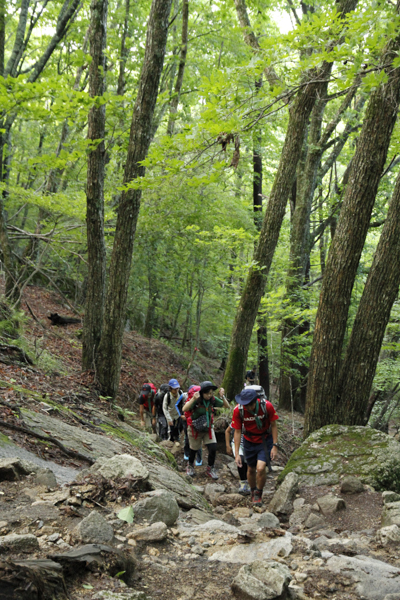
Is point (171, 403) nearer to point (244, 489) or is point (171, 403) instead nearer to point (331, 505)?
point (244, 489)

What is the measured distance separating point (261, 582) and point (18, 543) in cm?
162

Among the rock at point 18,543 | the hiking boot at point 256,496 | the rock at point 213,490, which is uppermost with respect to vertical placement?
the rock at point 18,543

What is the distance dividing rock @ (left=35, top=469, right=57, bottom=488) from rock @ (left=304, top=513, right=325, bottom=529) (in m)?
3.05

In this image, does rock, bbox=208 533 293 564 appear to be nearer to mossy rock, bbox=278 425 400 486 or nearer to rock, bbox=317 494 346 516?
rock, bbox=317 494 346 516

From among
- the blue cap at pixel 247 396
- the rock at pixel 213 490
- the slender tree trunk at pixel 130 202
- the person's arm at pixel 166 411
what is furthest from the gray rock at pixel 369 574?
the person's arm at pixel 166 411

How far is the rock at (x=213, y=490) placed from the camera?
269 inches

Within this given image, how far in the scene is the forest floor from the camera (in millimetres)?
2963

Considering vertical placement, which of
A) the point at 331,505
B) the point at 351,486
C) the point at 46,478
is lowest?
the point at 331,505

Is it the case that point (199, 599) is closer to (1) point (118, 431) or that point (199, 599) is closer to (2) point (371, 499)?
(2) point (371, 499)

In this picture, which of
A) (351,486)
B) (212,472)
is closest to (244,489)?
(212,472)

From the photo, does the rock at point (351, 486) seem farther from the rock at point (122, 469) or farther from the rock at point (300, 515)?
the rock at point (122, 469)

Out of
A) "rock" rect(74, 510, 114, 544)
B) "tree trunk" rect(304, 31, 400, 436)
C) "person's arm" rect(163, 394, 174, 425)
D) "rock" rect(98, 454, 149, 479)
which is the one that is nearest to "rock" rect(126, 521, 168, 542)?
"rock" rect(74, 510, 114, 544)

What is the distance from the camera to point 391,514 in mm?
4742

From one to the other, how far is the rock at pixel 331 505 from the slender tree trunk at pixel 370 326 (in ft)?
6.82
